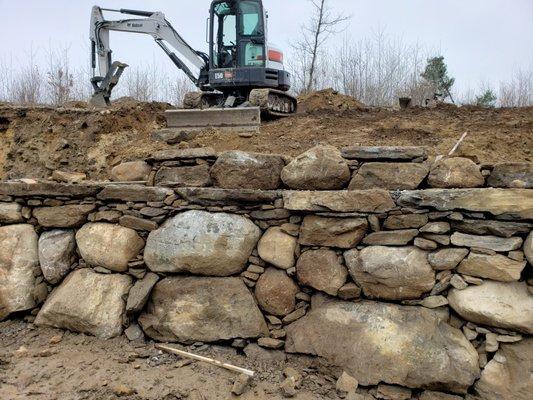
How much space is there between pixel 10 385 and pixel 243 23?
714cm

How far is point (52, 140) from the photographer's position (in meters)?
6.14

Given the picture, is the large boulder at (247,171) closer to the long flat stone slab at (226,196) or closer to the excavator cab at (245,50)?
the long flat stone slab at (226,196)

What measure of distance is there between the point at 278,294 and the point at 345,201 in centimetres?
105

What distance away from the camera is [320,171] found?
3703 mm

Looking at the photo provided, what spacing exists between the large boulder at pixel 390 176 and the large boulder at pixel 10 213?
11.6 feet

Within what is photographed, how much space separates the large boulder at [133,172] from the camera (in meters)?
4.30

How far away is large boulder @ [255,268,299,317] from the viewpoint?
3.71 m

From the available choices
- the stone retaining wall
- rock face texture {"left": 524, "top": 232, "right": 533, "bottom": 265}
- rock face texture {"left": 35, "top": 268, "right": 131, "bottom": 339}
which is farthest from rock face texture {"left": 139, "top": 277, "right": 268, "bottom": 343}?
rock face texture {"left": 524, "top": 232, "right": 533, "bottom": 265}

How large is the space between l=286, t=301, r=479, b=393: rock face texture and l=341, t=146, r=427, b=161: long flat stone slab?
1272mm

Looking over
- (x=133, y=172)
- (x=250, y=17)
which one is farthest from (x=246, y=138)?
(x=250, y=17)

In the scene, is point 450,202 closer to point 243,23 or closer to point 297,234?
point 297,234

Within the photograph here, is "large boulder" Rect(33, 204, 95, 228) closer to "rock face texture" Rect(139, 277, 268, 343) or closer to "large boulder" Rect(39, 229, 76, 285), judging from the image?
"large boulder" Rect(39, 229, 76, 285)

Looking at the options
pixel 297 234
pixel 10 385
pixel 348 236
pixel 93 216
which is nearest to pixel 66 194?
pixel 93 216

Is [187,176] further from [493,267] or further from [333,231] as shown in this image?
[493,267]
